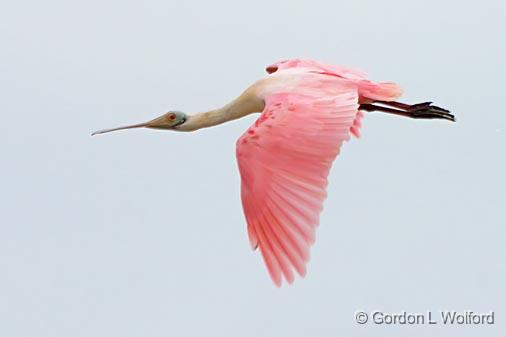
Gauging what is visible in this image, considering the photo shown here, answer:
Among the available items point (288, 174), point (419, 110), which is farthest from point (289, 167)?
point (419, 110)

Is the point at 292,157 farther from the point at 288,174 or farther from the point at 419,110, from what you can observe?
the point at 419,110

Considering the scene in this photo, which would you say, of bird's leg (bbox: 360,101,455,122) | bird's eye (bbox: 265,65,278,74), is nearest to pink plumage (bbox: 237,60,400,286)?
bird's leg (bbox: 360,101,455,122)

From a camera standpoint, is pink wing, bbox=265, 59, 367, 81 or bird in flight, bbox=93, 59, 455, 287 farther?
pink wing, bbox=265, 59, 367, 81

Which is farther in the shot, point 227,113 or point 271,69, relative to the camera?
point 271,69

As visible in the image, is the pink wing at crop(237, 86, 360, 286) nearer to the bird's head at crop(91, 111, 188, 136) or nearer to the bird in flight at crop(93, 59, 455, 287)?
the bird in flight at crop(93, 59, 455, 287)

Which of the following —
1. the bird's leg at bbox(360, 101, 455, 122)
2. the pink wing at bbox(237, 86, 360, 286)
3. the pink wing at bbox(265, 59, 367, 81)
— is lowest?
the pink wing at bbox(237, 86, 360, 286)

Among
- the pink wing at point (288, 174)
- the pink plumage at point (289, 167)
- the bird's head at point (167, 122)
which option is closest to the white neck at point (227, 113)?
the bird's head at point (167, 122)

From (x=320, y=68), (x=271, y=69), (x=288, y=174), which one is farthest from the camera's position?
(x=271, y=69)

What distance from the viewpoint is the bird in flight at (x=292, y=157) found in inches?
622

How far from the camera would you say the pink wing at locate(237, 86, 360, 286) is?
15.8 metres

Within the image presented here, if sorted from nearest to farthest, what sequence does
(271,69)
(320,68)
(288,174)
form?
(288,174), (320,68), (271,69)

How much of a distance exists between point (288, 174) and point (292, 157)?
0.17 metres

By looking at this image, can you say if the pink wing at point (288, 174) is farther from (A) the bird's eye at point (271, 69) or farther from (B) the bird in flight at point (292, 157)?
(A) the bird's eye at point (271, 69)

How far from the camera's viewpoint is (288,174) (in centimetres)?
1620
